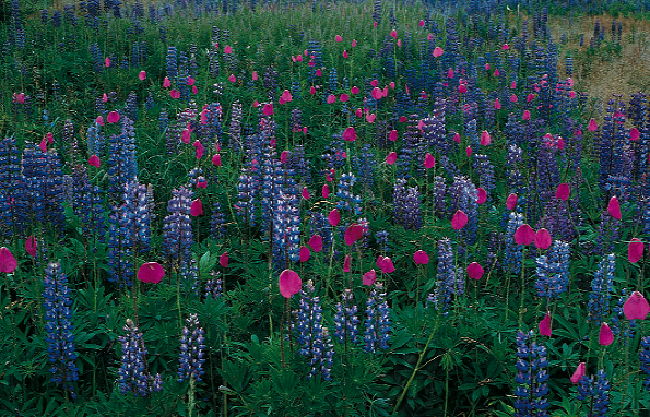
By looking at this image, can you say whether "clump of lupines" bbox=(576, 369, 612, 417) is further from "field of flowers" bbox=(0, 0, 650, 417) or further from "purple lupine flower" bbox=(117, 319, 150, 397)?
"purple lupine flower" bbox=(117, 319, 150, 397)

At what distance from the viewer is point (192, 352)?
327 cm

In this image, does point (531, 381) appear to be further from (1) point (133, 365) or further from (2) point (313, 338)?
(1) point (133, 365)

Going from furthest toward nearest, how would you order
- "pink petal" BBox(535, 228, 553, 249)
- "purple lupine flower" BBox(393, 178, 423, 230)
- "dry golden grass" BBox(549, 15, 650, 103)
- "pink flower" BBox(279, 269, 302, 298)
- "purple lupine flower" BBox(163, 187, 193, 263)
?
1. "dry golden grass" BBox(549, 15, 650, 103)
2. "purple lupine flower" BBox(393, 178, 423, 230)
3. "purple lupine flower" BBox(163, 187, 193, 263)
4. "pink petal" BBox(535, 228, 553, 249)
5. "pink flower" BBox(279, 269, 302, 298)

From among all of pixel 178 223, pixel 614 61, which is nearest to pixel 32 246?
pixel 178 223

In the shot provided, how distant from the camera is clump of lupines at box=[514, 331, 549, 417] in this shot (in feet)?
9.80

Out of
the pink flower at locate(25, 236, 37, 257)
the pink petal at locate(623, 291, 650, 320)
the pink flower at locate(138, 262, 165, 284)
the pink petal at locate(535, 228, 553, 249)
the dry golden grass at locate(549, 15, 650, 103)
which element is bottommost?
the dry golden grass at locate(549, 15, 650, 103)

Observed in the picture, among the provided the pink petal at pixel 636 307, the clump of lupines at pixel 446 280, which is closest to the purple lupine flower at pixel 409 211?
the clump of lupines at pixel 446 280

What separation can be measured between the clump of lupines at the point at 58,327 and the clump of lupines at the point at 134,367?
42 cm

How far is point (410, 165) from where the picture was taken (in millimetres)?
6098

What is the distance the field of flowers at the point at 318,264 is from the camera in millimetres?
→ 3229

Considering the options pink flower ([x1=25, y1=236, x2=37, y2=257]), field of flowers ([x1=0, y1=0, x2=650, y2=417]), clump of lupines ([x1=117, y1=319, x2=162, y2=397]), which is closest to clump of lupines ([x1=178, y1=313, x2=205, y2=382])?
field of flowers ([x1=0, y1=0, x2=650, y2=417])

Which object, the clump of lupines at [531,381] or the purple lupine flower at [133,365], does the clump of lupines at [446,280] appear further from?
the purple lupine flower at [133,365]

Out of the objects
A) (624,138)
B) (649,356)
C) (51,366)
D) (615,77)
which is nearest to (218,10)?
(615,77)

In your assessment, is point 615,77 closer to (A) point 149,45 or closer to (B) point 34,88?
(A) point 149,45
